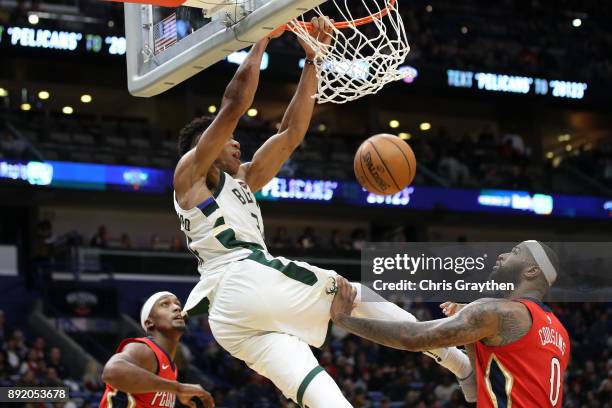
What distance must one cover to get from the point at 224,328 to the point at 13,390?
4.77 metres

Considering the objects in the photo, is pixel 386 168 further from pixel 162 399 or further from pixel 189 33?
pixel 162 399

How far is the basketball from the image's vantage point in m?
6.22

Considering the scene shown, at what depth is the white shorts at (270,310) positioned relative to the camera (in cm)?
540

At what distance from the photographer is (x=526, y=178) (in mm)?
23875

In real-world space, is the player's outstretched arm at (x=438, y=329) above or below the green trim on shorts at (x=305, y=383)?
above

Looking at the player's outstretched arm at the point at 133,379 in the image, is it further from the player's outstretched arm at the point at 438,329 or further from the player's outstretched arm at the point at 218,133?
the player's outstretched arm at the point at 438,329

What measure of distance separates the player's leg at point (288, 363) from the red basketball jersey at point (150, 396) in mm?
1143

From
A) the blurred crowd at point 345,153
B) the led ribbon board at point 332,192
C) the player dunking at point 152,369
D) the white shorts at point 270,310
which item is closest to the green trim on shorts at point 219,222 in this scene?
the white shorts at point 270,310

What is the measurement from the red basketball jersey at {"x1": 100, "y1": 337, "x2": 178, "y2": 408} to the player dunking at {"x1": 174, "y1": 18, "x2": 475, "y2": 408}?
3.84ft

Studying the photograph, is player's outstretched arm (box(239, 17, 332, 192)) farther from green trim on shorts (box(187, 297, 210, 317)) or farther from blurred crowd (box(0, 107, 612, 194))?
blurred crowd (box(0, 107, 612, 194))

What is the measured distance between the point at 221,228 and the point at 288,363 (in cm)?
77

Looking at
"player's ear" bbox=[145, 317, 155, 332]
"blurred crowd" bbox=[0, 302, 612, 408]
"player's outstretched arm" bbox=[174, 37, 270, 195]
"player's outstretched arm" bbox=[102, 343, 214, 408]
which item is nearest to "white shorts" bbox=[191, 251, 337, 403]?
"player's outstretched arm" bbox=[174, 37, 270, 195]

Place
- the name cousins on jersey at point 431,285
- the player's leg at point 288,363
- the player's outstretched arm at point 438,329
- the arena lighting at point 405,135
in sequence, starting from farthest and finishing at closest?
the arena lighting at point 405,135 → the name cousins on jersey at point 431,285 → the player's leg at point 288,363 → the player's outstretched arm at point 438,329

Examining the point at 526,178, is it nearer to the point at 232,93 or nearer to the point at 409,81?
the point at 409,81
